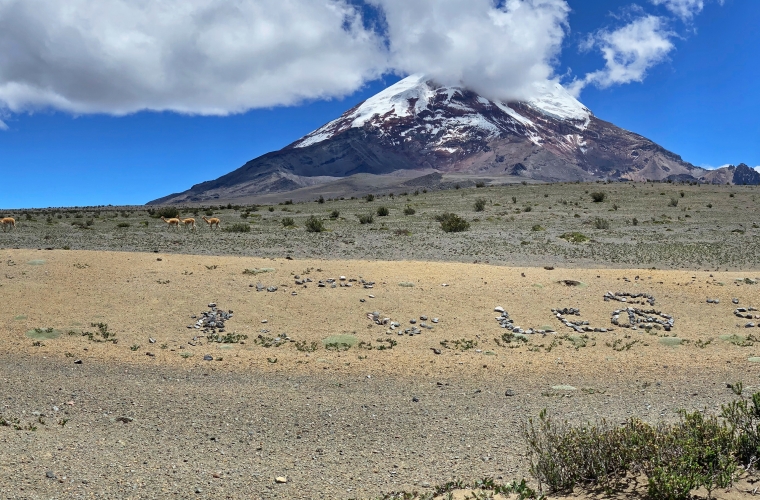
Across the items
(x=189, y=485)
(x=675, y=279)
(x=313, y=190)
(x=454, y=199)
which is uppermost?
(x=313, y=190)

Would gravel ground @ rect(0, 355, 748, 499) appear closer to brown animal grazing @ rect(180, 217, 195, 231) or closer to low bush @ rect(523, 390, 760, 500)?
low bush @ rect(523, 390, 760, 500)

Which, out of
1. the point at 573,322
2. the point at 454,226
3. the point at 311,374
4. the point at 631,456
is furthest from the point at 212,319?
the point at 454,226

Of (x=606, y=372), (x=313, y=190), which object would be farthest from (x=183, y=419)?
(x=313, y=190)

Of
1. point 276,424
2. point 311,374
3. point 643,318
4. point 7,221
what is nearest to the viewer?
point 276,424

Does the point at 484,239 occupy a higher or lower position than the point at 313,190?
lower

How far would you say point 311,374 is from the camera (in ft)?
31.9

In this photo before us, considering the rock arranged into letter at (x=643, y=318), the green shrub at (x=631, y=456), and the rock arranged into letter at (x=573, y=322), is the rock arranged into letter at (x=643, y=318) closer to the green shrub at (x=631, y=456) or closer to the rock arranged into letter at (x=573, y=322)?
the rock arranged into letter at (x=573, y=322)

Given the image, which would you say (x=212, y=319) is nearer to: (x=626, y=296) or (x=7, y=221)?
(x=626, y=296)

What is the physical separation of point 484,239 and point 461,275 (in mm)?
12610

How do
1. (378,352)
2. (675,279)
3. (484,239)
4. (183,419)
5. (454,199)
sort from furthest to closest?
(454,199)
(484,239)
(675,279)
(378,352)
(183,419)

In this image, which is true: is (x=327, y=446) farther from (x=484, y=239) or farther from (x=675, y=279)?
(x=484, y=239)

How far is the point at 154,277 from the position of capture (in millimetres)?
14914

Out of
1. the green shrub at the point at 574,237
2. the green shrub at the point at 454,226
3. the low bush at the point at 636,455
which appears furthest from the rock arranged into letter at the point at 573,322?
the green shrub at the point at 454,226

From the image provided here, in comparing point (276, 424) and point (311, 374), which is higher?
point (311, 374)
